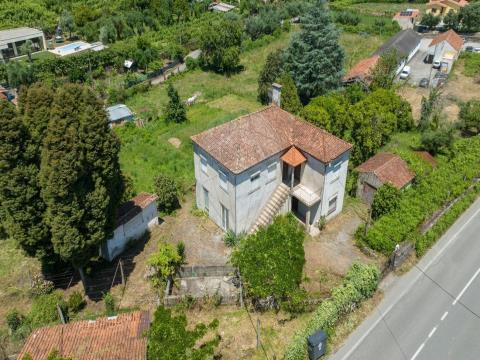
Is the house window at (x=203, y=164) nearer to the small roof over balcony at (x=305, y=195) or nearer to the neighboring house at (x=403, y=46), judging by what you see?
the small roof over balcony at (x=305, y=195)

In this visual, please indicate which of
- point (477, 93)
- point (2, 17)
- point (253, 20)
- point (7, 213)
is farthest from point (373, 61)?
point (2, 17)

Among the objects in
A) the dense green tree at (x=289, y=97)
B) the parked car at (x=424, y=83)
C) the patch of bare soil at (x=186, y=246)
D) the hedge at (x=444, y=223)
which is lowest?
the patch of bare soil at (x=186, y=246)

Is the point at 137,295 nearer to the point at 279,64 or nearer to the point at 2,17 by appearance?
the point at 279,64

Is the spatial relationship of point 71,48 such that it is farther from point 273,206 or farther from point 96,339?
point 96,339

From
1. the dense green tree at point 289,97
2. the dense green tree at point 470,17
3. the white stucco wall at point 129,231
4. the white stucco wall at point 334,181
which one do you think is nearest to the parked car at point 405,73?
the dense green tree at point 289,97

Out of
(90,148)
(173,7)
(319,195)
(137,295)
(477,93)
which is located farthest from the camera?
(173,7)

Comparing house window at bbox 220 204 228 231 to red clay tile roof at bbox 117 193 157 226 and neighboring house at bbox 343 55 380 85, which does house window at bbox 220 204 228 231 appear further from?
neighboring house at bbox 343 55 380 85

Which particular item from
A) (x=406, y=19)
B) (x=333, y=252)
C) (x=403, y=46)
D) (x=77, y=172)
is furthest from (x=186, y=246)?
(x=406, y=19)

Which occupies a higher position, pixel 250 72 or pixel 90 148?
pixel 90 148
